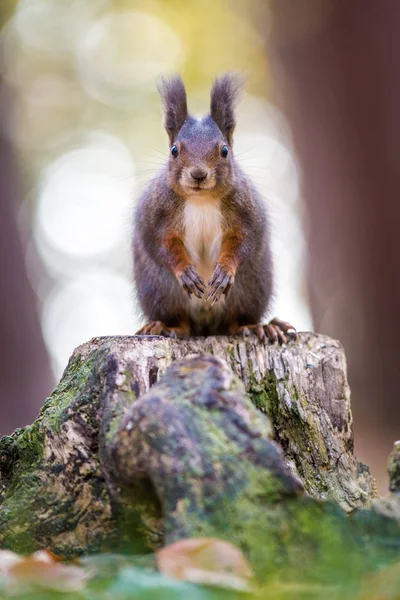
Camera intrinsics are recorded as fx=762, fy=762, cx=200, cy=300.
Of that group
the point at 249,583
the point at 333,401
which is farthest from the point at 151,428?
the point at 333,401

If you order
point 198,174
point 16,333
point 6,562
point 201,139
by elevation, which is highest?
point 201,139

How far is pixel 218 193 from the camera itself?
3113mm

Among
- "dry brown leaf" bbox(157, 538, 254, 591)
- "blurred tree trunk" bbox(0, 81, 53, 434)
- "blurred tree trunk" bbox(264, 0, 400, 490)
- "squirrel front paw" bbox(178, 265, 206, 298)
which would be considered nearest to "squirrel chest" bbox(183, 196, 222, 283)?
"squirrel front paw" bbox(178, 265, 206, 298)

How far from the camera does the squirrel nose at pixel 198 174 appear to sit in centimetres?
298

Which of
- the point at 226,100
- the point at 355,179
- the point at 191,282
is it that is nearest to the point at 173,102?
the point at 226,100

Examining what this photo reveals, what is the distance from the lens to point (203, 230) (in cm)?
315

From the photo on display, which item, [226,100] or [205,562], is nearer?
[205,562]

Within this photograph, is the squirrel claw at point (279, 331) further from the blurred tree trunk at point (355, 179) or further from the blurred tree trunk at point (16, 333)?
the blurred tree trunk at point (16, 333)

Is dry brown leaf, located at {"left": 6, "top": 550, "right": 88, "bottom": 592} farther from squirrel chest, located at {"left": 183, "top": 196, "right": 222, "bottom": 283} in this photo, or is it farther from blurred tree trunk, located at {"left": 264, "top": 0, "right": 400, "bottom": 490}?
blurred tree trunk, located at {"left": 264, "top": 0, "right": 400, "bottom": 490}

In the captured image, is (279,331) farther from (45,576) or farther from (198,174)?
(45,576)

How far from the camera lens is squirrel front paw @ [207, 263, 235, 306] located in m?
2.86

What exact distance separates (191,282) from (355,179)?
3114 millimetres

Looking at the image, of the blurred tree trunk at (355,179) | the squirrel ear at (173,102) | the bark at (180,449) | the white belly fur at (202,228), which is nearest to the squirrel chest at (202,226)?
the white belly fur at (202,228)

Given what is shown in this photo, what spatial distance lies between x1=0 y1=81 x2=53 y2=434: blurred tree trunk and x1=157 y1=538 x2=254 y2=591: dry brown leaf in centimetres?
438
